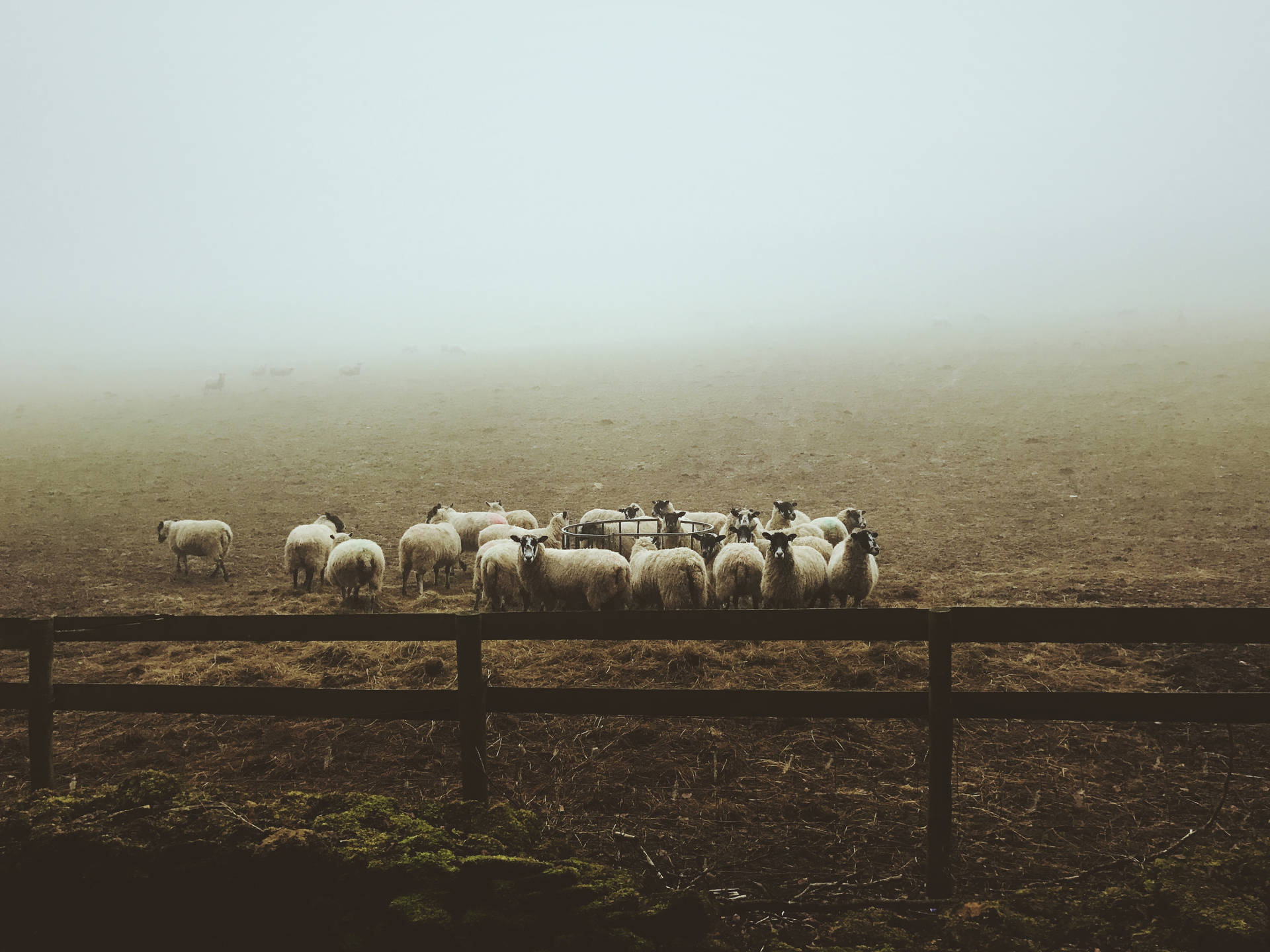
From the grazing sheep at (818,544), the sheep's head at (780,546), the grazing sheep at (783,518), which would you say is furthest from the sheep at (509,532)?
the sheep's head at (780,546)

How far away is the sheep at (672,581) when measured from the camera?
412 inches

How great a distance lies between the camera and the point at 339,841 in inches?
122

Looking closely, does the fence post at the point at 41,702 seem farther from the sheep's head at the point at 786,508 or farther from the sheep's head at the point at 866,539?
the sheep's head at the point at 786,508

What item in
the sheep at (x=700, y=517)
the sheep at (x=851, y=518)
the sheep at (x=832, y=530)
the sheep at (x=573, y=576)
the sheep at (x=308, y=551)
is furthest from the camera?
the sheep at (x=700, y=517)

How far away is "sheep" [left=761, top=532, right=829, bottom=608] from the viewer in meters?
10.7

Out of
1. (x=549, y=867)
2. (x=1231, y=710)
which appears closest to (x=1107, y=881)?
(x=1231, y=710)

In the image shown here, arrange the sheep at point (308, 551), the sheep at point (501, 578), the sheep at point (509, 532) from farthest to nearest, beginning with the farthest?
1. the sheep at point (509, 532)
2. the sheep at point (308, 551)
3. the sheep at point (501, 578)

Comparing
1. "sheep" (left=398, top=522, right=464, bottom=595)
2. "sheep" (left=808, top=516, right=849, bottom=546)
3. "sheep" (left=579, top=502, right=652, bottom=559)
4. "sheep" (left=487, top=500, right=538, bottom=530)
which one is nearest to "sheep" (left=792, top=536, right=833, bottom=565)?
"sheep" (left=808, top=516, right=849, bottom=546)

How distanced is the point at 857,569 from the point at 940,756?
25.8ft

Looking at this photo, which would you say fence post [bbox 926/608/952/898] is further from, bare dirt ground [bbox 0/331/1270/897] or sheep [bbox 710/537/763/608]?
sheep [bbox 710/537/763/608]

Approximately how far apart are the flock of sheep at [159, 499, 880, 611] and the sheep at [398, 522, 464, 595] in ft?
0.06

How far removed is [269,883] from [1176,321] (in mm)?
95490

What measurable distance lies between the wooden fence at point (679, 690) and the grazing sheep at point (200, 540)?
41.8 feet

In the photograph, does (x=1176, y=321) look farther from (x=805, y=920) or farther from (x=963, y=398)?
(x=805, y=920)
